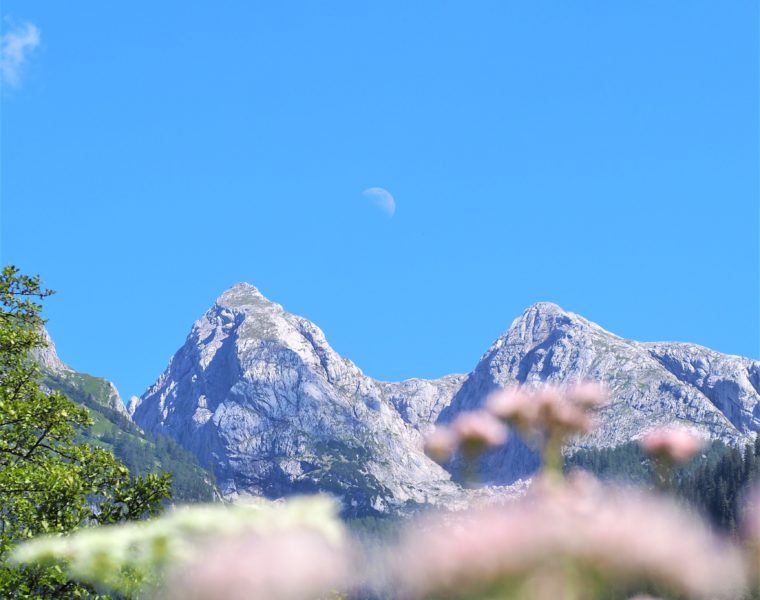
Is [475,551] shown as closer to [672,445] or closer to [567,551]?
[567,551]

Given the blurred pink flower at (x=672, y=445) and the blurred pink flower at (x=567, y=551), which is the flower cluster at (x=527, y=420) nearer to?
the blurred pink flower at (x=672, y=445)

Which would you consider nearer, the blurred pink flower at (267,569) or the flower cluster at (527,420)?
the blurred pink flower at (267,569)

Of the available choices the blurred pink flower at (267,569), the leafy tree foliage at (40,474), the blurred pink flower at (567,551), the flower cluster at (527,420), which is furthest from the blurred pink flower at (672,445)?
the leafy tree foliage at (40,474)


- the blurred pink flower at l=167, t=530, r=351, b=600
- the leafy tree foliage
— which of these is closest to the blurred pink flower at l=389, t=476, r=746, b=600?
the blurred pink flower at l=167, t=530, r=351, b=600

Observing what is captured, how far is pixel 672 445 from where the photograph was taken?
Answer: 13.2 feet

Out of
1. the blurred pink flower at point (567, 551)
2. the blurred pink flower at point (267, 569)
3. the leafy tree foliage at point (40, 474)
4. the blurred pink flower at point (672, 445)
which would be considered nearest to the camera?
the blurred pink flower at point (267, 569)

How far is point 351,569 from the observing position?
2.94m

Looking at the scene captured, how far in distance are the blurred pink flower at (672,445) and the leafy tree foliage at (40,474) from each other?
1657 cm

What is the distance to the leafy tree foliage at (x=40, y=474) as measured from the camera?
1894 cm

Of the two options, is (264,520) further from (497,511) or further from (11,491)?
(11,491)

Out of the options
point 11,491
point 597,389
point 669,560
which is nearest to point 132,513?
point 11,491

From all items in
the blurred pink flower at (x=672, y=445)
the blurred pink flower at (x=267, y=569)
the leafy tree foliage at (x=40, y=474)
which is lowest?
the blurred pink flower at (x=267, y=569)

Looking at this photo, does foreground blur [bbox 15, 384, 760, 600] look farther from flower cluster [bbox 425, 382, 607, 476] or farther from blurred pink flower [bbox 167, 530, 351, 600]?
flower cluster [bbox 425, 382, 607, 476]

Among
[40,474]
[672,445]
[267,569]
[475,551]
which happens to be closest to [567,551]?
[475,551]
